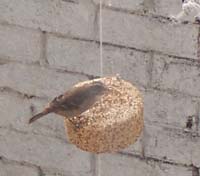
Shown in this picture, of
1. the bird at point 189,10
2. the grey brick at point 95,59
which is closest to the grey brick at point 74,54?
the grey brick at point 95,59

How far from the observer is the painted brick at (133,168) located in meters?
2.24

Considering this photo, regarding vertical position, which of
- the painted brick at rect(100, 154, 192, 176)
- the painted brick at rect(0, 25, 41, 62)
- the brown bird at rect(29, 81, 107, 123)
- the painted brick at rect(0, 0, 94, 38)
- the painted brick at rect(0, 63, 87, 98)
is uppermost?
the painted brick at rect(0, 0, 94, 38)

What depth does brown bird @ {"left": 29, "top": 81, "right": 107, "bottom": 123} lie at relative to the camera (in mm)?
1513

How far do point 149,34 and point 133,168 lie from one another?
447 millimetres

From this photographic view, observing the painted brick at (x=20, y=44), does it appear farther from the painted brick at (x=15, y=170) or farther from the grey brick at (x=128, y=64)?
the painted brick at (x=15, y=170)

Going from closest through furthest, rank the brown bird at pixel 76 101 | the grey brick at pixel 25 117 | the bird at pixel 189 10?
1. the brown bird at pixel 76 101
2. the bird at pixel 189 10
3. the grey brick at pixel 25 117

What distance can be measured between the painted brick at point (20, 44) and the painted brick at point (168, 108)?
345 mm

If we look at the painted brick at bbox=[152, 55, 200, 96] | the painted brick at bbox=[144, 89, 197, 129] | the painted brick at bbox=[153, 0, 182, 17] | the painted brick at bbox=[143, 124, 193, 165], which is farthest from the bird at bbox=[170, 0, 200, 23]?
the painted brick at bbox=[143, 124, 193, 165]

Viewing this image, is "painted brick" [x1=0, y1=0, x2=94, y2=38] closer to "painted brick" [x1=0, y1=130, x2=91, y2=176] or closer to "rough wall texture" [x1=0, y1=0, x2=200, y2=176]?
"rough wall texture" [x1=0, y1=0, x2=200, y2=176]

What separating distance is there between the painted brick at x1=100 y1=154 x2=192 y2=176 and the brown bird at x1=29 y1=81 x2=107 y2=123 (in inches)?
29.9

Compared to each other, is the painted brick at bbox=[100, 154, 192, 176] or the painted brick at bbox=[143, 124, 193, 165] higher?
the painted brick at bbox=[143, 124, 193, 165]

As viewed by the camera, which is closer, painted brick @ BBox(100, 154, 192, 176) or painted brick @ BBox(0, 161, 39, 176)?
painted brick @ BBox(100, 154, 192, 176)

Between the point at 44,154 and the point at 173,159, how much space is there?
42 centimetres

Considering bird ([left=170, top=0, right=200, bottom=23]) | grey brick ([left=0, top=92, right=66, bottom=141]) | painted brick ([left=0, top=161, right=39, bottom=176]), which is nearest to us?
bird ([left=170, top=0, right=200, bottom=23])
